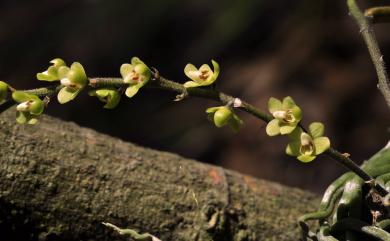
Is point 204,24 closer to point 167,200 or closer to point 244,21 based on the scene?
point 244,21

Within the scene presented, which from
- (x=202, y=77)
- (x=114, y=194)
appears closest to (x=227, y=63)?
(x=114, y=194)

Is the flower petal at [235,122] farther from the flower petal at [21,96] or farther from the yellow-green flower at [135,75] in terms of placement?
the flower petal at [21,96]

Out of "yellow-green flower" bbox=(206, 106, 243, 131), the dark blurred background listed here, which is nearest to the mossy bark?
"yellow-green flower" bbox=(206, 106, 243, 131)

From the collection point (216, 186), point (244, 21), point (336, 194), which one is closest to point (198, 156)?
point (244, 21)

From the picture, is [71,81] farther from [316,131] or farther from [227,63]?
[227,63]

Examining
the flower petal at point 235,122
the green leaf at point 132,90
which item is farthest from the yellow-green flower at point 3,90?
the flower petal at point 235,122

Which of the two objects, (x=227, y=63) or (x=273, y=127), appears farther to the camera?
(x=227, y=63)
